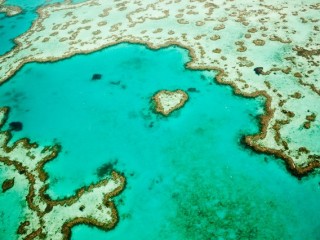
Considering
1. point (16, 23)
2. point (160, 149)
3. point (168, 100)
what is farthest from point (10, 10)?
point (160, 149)

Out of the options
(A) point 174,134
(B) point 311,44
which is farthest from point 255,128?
(B) point 311,44

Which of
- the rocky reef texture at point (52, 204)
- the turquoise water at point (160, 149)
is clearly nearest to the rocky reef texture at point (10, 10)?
the turquoise water at point (160, 149)

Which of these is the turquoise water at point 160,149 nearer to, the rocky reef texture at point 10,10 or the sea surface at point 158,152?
the sea surface at point 158,152

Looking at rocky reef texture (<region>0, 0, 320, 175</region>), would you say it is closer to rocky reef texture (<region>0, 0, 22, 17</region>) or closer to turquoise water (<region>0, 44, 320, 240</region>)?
turquoise water (<region>0, 44, 320, 240</region>)

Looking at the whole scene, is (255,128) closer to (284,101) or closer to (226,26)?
(284,101)

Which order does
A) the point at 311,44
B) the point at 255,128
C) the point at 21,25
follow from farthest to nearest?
the point at 21,25
the point at 311,44
the point at 255,128

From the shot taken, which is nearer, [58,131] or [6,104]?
[58,131]
